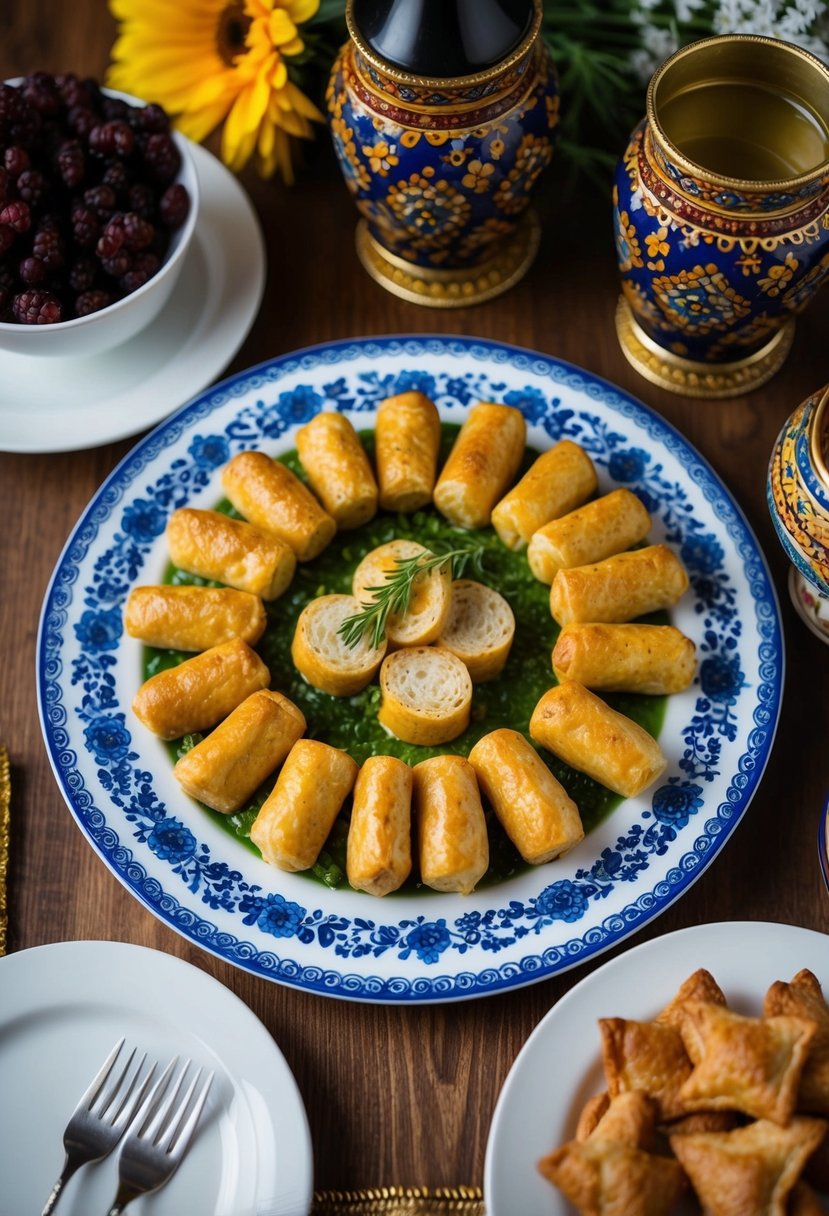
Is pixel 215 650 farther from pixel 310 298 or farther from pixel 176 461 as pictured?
pixel 310 298

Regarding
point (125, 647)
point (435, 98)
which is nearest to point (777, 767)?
point (125, 647)

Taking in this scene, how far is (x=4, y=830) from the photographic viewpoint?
1.91m

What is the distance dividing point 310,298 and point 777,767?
1.35m

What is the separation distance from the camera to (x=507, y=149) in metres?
2.11

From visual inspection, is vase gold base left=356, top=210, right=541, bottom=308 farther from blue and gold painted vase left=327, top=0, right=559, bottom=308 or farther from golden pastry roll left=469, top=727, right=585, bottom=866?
golden pastry roll left=469, top=727, right=585, bottom=866

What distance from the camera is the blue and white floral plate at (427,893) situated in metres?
1.75

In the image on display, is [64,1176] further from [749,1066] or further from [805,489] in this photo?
[805,489]

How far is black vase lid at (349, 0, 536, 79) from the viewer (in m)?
1.96

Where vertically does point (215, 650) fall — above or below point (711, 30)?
below

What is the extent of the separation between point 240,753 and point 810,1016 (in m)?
0.92

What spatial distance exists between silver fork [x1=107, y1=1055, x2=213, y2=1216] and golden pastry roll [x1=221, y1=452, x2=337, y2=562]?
89 cm

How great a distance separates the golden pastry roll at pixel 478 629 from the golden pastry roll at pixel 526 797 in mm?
149

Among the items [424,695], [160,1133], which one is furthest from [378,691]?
[160,1133]

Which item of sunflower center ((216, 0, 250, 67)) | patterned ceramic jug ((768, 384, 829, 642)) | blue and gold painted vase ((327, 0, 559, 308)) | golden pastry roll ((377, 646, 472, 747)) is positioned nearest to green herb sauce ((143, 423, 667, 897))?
golden pastry roll ((377, 646, 472, 747))
